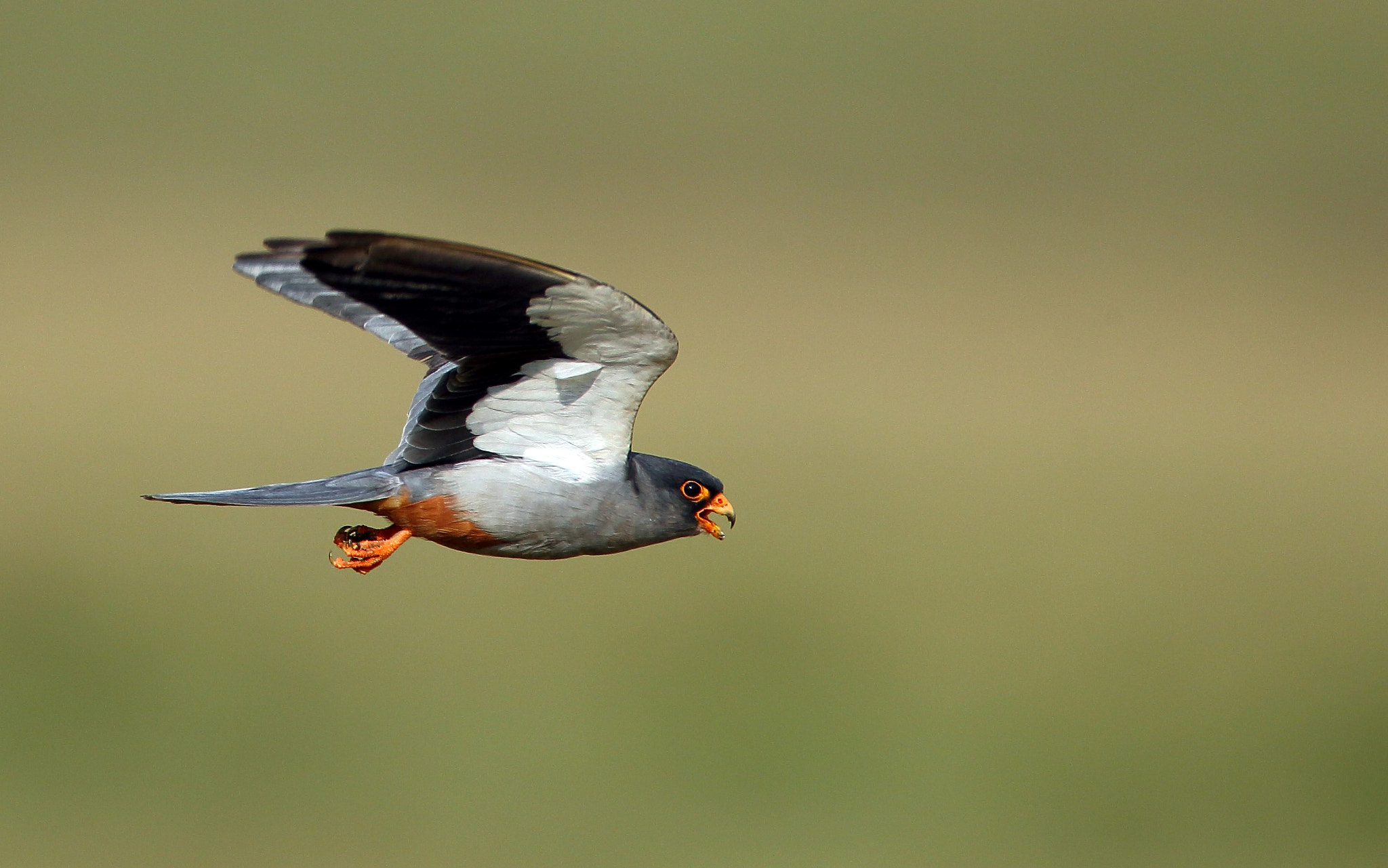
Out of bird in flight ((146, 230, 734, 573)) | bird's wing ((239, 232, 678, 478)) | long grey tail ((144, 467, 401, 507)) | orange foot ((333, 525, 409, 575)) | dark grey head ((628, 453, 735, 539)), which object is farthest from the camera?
dark grey head ((628, 453, 735, 539))

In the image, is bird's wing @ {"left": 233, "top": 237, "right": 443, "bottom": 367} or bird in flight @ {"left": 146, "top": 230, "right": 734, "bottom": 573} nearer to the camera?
bird in flight @ {"left": 146, "top": 230, "right": 734, "bottom": 573}

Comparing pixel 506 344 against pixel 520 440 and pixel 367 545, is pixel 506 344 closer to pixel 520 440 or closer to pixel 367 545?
pixel 520 440

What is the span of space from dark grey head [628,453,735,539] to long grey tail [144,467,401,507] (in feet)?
4.13

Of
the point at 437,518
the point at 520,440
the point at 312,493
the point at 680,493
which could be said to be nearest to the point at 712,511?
the point at 680,493

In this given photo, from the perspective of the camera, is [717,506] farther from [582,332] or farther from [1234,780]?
[1234,780]

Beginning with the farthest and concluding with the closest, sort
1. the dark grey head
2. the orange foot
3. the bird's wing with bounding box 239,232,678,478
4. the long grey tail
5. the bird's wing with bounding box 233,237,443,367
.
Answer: the bird's wing with bounding box 233,237,443,367 < the dark grey head < the orange foot < the long grey tail < the bird's wing with bounding box 239,232,678,478

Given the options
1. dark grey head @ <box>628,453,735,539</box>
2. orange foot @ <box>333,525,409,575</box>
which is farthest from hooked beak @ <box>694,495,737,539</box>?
orange foot @ <box>333,525,409,575</box>

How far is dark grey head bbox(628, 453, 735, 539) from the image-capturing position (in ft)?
25.9

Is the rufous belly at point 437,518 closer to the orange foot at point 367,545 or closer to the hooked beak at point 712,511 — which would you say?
the orange foot at point 367,545

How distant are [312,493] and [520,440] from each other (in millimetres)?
1092

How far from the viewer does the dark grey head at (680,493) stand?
7.90 m

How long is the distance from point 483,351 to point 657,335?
2.96ft

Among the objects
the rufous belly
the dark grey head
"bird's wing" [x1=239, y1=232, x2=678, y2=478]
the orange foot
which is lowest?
the orange foot

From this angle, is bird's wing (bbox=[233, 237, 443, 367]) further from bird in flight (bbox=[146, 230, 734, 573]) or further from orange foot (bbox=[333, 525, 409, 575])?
orange foot (bbox=[333, 525, 409, 575])
